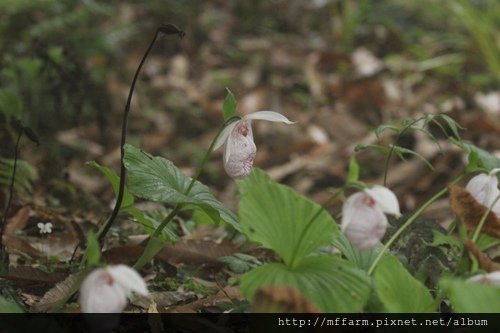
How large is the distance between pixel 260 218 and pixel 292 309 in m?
0.19

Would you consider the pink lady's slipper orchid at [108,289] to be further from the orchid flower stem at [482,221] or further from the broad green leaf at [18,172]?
the broad green leaf at [18,172]

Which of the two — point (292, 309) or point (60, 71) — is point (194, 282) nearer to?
point (292, 309)

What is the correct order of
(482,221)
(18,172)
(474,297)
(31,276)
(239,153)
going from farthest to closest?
(18,172) → (31,276) → (239,153) → (482,221) → (474,297)

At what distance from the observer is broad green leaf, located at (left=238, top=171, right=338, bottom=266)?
1022 mm

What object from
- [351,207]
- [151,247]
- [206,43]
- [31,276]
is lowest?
[206,43]

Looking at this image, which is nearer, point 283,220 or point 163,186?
point 283,220

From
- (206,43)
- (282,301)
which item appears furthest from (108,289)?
(206,43)

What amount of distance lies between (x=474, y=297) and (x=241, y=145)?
559 mm

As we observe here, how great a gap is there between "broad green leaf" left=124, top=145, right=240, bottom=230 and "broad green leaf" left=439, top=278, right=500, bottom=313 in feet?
1.63

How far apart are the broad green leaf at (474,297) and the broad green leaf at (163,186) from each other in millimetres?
498

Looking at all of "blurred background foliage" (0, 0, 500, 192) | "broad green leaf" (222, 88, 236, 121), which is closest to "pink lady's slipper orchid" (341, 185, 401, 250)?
"broad green leaf" (222, 88, 236, 121)

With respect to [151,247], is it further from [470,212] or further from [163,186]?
[470,212]

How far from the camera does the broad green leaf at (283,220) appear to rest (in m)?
1.02

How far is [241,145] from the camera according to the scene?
1217 millimetres
